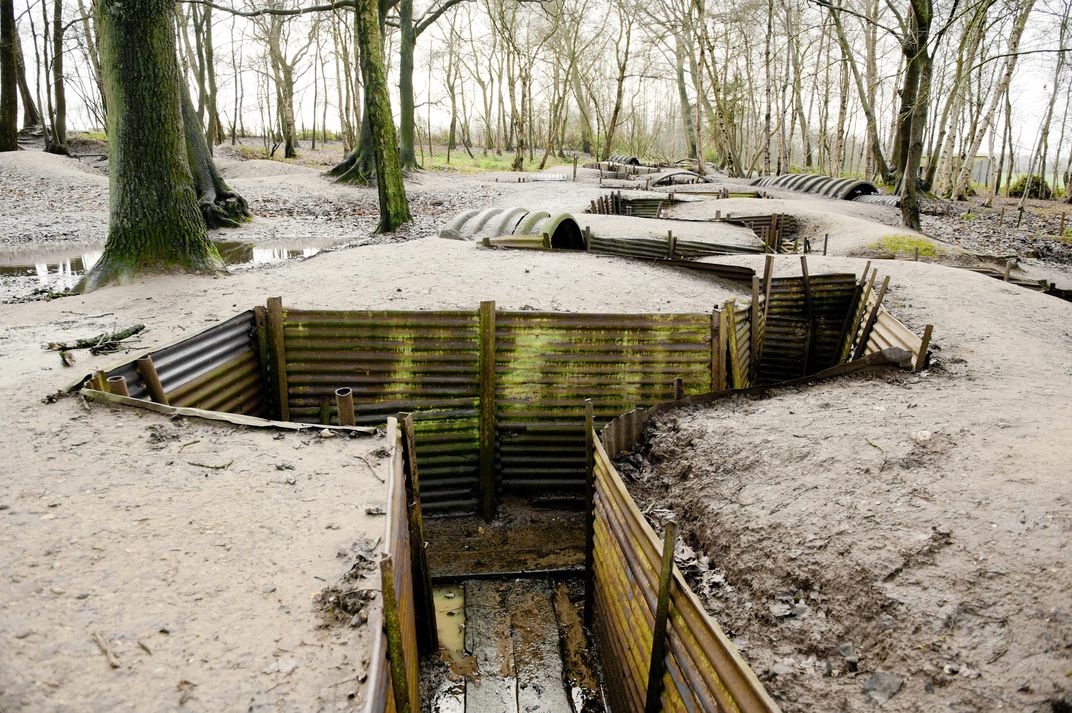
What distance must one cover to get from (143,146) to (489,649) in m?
7.75

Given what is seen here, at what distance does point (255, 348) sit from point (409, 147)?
21923 mm

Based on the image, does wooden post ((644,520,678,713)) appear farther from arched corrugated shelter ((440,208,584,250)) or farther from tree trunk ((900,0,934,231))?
tree trunk ((900,0,934,231))

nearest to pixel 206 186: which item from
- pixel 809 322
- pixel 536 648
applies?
pixel 809 322

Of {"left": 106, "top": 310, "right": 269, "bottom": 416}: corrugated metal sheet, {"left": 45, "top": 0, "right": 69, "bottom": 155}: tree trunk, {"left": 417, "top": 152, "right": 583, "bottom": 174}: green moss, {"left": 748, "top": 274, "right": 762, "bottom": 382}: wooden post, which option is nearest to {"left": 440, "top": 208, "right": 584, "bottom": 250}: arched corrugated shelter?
{"left": 748, "top": 274, "right": 762, "bottom": 382}: wooden post

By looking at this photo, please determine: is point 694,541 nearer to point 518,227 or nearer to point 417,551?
point 417,551

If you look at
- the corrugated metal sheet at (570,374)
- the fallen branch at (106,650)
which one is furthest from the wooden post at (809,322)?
the fallen branch at (106,650)

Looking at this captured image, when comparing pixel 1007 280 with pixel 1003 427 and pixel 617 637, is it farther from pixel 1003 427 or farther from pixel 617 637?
pixel 617 637

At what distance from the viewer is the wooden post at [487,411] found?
6.10 m

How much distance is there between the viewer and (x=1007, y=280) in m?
10.4

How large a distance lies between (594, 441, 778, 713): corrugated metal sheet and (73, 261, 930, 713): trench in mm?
107

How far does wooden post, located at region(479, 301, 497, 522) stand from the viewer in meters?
6.10

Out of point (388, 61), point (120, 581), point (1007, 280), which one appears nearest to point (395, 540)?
point (120, 581)

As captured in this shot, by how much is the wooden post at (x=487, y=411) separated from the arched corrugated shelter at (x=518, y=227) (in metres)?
5.15

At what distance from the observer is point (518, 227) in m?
11.9
